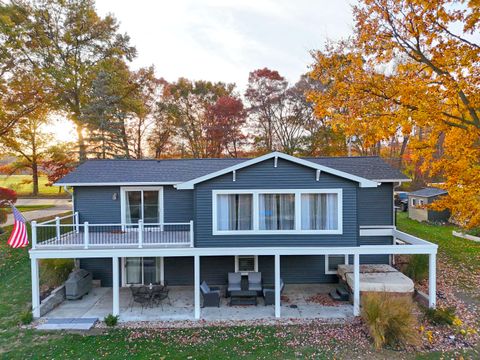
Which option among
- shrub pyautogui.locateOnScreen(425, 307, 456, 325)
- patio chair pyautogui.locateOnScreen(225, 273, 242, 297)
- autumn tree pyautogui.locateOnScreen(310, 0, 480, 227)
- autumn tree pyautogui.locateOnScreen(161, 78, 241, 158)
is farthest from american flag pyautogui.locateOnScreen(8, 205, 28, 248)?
autumn tree pyautogui.locateOnScreen(161, 78, 241, 158)

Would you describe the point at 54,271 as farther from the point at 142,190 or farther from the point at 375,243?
the point at 375,243

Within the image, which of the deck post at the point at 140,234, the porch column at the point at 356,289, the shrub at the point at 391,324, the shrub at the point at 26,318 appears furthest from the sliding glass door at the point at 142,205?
the shrub at the point at 391,324

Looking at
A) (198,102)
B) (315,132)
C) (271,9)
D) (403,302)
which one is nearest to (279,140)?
(315,132)

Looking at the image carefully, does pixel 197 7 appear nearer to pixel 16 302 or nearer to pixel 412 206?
pixel 16 302

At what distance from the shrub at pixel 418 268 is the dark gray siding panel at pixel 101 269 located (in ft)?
42.6

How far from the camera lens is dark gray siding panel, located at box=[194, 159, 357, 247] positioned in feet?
34.3

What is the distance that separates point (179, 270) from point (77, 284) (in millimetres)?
3960

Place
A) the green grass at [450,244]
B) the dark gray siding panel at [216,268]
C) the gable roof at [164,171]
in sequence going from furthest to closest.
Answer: the green grass at [450,244] < the dark gray siding panel at [216,268] < the gable roof at [164,171]

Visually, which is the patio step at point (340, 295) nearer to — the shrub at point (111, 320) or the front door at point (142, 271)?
the front door at point (142, 271)

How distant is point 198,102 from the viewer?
34094mm

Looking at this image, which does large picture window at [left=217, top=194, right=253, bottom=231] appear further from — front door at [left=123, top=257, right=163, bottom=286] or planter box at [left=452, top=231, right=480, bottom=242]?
planter box at [left=452, top=231, right=480, bottom=242]

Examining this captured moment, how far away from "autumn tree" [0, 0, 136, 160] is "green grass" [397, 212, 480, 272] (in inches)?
1056

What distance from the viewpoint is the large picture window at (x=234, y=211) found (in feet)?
34.6

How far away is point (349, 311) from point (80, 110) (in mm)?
25683
